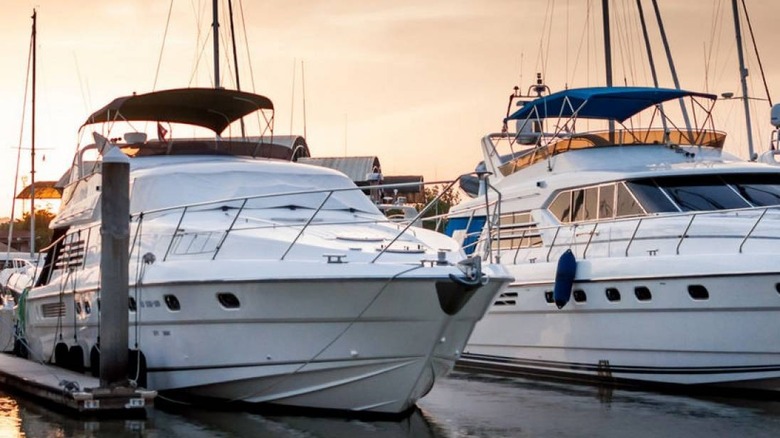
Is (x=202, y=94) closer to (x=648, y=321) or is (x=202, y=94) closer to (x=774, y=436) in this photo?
(x=648, y=321)

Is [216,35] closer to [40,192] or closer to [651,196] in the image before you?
[651,196]

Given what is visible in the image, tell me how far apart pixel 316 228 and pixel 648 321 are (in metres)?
4.74

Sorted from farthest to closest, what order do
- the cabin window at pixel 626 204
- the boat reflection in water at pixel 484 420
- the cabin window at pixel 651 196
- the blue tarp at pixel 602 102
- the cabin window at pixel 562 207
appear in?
the blue tarp at pixel 602 102 → the cabin window at pixel 562 207 → the cabin window at pixel 626 204 → the cabin window at pixel 651 196 → the boat reflection in water at pixel 484 420

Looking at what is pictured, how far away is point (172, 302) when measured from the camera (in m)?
13.1

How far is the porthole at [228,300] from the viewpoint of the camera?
12.5 metres

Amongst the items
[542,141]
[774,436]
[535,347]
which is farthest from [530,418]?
[542,141]

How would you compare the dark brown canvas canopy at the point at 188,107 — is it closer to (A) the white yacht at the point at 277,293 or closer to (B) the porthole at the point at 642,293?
(A) the white yacht at the point at 277,293

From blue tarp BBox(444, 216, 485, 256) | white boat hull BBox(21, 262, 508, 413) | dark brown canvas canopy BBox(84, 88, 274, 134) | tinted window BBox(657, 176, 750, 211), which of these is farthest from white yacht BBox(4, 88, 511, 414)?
blue tarp BBox(444, 216, 485, 256)

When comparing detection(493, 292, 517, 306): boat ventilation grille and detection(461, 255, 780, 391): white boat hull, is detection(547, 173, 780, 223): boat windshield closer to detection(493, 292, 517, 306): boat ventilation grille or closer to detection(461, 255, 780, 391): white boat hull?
detection(461, 255, 780, 391): white boat hull

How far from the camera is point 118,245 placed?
13070 millimetres

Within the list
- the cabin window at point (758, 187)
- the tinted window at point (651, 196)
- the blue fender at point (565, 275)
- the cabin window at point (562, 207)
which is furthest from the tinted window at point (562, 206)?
the cabin window at point (758, 187)

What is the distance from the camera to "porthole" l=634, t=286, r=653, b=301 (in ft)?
50.6

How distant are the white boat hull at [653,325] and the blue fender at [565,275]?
0.12m

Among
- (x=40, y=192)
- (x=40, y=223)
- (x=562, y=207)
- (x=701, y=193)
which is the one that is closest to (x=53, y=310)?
(x=562, y=207)
